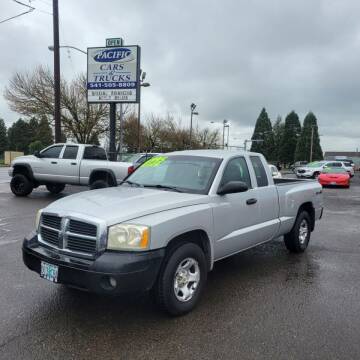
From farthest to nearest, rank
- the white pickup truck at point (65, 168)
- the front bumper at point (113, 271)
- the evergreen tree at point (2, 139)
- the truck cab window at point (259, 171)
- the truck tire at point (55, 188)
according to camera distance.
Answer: the evergreen tree at point (2, 139), the truck tire at point (55, 188), the white pickup truck at point (65, 168), the truck cab window at point (259, 171), the front bumper at point (113, 271)

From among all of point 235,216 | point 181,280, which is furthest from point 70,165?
point 181,280

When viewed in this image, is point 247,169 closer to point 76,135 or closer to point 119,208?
point 119,208

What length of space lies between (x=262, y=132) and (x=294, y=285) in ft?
290

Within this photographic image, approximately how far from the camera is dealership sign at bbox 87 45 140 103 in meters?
17.0

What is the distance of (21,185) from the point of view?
43.8ft

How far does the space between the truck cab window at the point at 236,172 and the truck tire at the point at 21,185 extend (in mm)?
10071

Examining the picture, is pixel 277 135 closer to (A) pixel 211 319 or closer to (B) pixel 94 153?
(B) pixel 94 153

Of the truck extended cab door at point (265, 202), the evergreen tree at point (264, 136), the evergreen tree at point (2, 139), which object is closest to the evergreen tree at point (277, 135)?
the evergreen tree at point (264, 136)

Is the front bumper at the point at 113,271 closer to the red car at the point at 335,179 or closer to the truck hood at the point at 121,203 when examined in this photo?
the truck hood at the point at 121,203

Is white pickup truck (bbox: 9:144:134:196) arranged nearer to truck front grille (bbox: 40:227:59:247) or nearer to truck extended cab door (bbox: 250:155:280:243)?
truck extended cab door (bbox: 250:155:280:243)

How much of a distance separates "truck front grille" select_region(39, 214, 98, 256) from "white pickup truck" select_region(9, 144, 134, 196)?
8.37 meters

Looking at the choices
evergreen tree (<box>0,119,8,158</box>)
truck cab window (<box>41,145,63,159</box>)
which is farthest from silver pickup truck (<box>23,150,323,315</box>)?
evergreen tree (<box>0,119,8,158</box>)

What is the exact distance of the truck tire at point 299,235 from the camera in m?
6.46

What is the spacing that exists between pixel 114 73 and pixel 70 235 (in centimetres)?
1484
